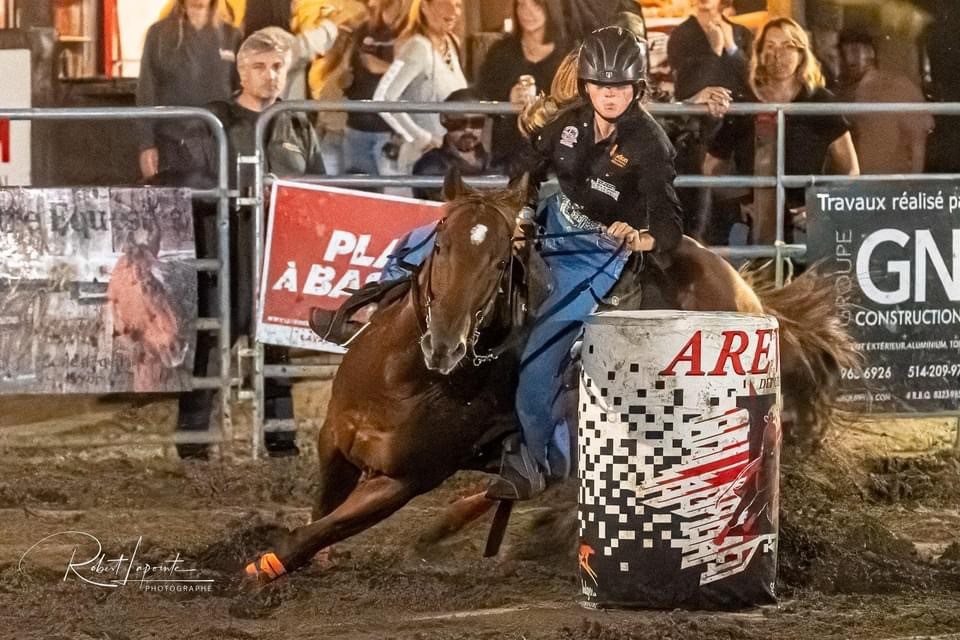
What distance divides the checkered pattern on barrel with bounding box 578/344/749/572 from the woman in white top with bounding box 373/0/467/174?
3425 millimetres

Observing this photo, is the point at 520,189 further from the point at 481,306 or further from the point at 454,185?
the point at 481,306

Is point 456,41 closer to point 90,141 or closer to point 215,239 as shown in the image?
point 215,239

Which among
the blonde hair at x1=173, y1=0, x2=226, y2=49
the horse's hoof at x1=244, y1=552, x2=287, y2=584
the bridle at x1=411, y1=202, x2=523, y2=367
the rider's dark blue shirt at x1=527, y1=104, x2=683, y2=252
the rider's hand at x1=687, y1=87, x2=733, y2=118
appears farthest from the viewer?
the blonde hair at x1=173, y1=0, x2=226, y2=49

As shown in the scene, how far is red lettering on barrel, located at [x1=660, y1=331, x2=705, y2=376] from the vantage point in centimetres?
474

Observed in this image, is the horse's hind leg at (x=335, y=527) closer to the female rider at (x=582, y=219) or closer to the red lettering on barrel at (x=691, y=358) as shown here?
the female rider at (x=582, y=219)

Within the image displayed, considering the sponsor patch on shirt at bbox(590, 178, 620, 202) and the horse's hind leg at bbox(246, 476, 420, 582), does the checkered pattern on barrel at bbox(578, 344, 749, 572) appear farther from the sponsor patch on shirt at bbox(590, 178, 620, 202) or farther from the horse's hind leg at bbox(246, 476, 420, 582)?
the sponsor patch on shirt at bbox(590, 178, 620, 202)

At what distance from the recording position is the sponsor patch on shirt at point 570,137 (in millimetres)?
5637

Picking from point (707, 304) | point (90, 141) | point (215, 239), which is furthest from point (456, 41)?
point (707, 304)

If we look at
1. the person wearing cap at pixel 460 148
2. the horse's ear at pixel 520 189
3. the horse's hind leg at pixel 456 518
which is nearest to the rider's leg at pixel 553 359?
the horse's hind leg at pixel 456 518

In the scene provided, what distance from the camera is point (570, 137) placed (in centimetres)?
564

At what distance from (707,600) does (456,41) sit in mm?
4253

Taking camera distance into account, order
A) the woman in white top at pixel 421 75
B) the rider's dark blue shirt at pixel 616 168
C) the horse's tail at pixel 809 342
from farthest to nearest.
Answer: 1. the woman in white top at pixel 421 75
2. the horse's tail at pixel 809 342
3. the rider's dark blue shirt at pixel 616 168

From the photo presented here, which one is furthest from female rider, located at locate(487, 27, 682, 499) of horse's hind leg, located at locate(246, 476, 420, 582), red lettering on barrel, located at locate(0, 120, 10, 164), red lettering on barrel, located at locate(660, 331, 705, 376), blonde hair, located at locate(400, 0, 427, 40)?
red lettering on barrel, located at locate(0, 120, 10, 164)

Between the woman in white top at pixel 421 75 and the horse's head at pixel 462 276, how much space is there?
321 centimetres
